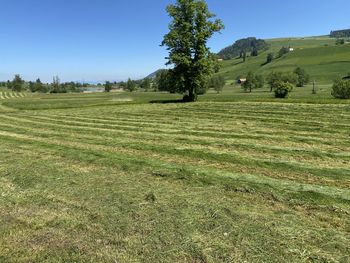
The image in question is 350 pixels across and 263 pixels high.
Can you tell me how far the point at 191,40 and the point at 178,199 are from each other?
35.2m

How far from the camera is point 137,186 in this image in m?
8.62

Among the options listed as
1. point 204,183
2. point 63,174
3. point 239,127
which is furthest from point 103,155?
point 239,127

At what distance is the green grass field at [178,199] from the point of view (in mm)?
5535

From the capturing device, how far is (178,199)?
7699 millimetres

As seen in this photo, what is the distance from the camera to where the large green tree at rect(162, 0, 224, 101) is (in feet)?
131

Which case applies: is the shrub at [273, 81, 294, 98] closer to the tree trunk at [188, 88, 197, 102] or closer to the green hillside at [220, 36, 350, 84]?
the tree trunk at [188, 88, 197, 102]

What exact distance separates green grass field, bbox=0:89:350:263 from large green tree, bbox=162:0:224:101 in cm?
2566

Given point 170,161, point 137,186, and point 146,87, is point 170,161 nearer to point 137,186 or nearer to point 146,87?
point 137,186

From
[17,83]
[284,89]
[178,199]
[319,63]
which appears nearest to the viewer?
[178,199]

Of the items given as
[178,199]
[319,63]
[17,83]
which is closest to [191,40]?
[178,199]

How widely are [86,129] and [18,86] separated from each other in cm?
11292

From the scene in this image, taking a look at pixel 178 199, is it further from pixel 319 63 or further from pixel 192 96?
pixel 319 63

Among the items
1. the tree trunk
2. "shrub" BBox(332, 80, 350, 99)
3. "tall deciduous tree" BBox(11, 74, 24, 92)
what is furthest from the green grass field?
"tall deciduous tree" BBox(11, 74, 24, 92)

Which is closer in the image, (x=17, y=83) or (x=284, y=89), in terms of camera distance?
(x=284, y=89)
